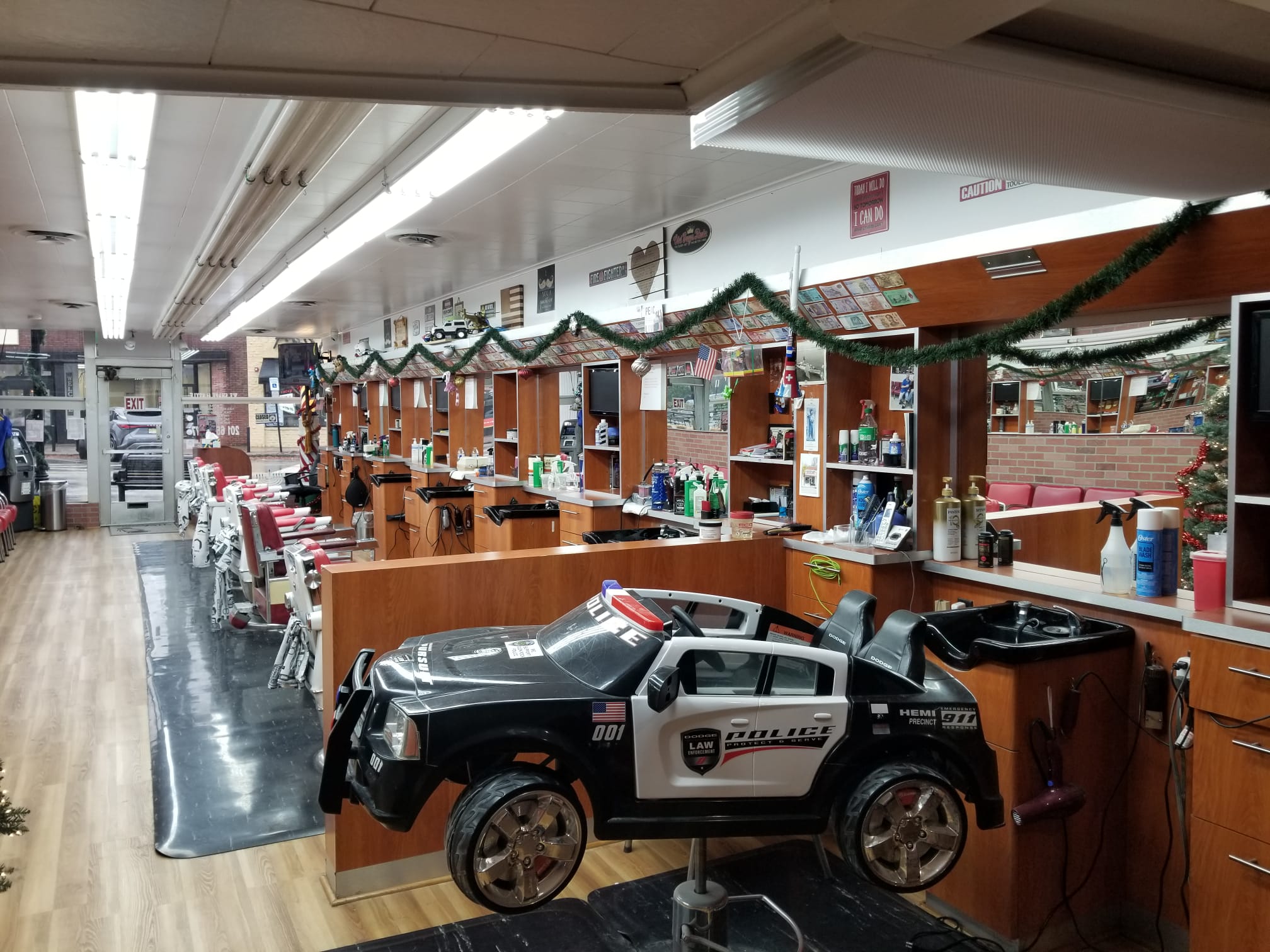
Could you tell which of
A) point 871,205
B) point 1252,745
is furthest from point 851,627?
point 871,205

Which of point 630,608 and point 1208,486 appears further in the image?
point 1208,486

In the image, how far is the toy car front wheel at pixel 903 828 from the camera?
91.4 inches

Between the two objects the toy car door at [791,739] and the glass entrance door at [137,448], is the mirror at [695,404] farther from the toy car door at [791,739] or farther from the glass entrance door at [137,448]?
the glass entrance door at [137,448]

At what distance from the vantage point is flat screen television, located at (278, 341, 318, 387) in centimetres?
1653

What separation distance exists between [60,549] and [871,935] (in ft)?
41.1

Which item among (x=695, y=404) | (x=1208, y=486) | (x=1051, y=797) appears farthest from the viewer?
(x=695, y=404)

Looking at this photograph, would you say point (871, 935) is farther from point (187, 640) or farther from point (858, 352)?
point (187, 640)

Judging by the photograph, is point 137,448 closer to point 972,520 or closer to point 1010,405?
point 1010,405

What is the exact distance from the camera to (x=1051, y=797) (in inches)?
131

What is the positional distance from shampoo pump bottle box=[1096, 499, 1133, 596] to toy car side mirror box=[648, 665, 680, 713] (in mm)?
2143

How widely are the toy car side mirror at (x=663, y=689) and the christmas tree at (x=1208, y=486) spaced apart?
3517 mm

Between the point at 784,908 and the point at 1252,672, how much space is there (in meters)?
1.90

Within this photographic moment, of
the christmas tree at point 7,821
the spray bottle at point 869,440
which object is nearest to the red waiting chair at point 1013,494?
the spray bottle at point 869,440

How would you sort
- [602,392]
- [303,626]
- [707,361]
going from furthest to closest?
1. [602,392]
2. [707,361]
3. [303,626]
